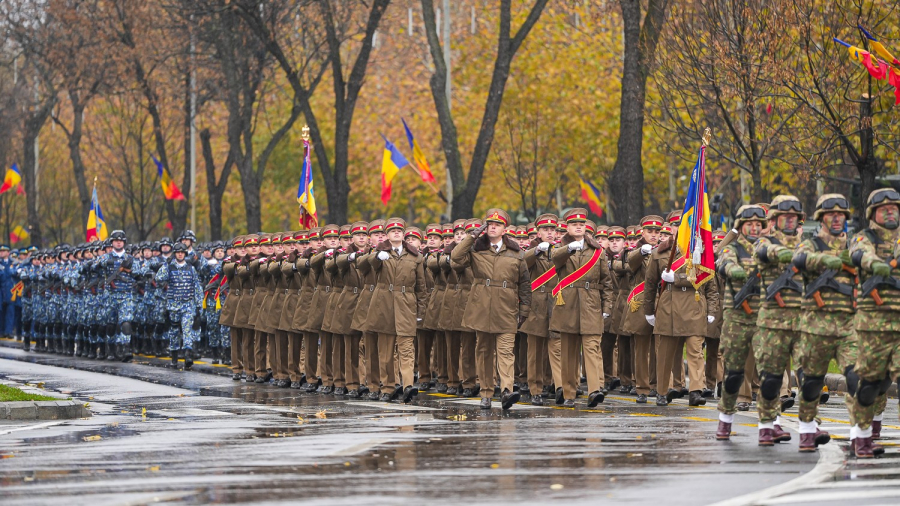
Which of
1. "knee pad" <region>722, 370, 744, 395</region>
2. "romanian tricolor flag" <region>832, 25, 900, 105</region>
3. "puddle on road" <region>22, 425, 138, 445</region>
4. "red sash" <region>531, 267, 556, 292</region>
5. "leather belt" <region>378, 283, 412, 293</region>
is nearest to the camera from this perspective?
"knee pad" <region>722, 370, 744, 395</region>

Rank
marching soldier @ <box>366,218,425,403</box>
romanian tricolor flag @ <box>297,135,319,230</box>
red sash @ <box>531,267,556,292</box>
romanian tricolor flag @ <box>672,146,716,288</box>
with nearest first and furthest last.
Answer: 1. romanian tricolor flag @ <box>672,146,716,288</box>
2. red sash @ <box>531,267,556,292</box>
3. marching soldier @ <box>366,218,425,403</box>
4. romanian tricolor flag @ <box>297,135,319,230</box>

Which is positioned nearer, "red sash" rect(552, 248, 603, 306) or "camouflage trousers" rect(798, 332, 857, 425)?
"camouflage trousers" rect(798, 332, 857, 425)

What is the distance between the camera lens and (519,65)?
160ft

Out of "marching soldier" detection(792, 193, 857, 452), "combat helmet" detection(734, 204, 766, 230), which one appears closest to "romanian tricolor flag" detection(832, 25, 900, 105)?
"combat helmet" detection(734, 204, 766, 230)

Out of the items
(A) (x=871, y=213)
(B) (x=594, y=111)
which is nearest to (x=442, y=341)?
(A) (x=871, y=213)

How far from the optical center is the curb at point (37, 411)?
17641 mm

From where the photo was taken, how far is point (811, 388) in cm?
1305

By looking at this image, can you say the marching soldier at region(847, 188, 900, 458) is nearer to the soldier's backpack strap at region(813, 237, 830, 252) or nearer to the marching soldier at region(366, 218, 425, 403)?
the soldier's backpack strap at region(813, 237, 830, 252)

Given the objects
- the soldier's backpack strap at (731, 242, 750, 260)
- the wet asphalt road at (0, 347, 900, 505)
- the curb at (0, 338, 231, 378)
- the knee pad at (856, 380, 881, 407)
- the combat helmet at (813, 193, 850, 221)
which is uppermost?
the combat helmet at (813, 193, 850, 221)

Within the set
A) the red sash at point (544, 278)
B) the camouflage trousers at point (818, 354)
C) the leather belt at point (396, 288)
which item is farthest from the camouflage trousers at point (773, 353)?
the leather belt at point (396, 288)

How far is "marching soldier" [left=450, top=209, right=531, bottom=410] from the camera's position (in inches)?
717

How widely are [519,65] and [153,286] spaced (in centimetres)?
2097

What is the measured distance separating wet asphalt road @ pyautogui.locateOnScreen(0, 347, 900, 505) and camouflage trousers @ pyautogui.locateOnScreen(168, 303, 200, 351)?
23.5 feet

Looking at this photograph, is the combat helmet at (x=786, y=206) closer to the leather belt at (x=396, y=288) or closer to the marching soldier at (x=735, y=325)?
the marching soldier at (x=735, y=325)
